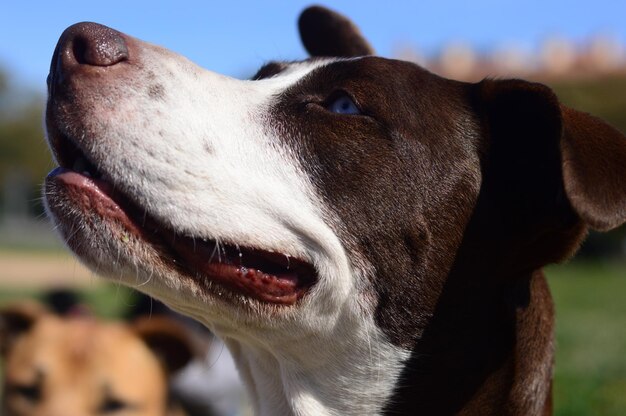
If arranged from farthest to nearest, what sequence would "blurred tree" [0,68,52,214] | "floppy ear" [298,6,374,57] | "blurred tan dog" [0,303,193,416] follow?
"blurred tree" [0,68,52,214] → "blurred tan dog" [0,303,193,416] → "floppy ear" [298,6,374,57]

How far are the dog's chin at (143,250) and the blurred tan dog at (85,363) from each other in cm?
340

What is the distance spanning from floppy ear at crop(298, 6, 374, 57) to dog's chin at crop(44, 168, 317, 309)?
56.7 inches

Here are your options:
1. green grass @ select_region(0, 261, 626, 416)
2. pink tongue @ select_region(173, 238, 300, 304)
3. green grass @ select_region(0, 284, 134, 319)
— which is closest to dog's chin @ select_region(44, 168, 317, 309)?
pink tongue @ select_region(173, 238, 300, 304)

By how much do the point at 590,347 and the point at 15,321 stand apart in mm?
5930

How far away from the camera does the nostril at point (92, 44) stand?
2516 mm

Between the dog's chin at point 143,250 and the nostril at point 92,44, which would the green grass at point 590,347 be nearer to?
the dog's chin at point 143,250


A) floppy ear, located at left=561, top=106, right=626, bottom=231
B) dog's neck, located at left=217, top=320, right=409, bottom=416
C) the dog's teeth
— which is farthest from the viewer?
dog's neck, located at left=217, top=320, right=409, bottom=416

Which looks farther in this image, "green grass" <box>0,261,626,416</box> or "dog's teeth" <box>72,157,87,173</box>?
"green grass" <box>0,261,626,416</box>

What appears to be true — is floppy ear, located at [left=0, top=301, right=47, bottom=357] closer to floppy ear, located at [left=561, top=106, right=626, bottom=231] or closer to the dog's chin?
the dog's chin

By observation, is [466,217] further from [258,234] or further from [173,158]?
[173,158]

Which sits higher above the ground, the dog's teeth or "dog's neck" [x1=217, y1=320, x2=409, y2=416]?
the dog's teeth

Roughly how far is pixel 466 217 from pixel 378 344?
0.52 m

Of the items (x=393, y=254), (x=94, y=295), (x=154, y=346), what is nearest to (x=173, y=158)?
(x=393, y=254)

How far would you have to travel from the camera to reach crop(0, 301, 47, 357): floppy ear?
6.08 meters
